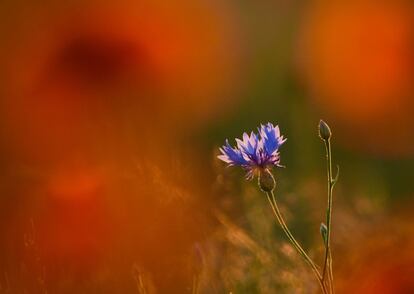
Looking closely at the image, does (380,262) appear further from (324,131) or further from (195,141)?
(195,141)

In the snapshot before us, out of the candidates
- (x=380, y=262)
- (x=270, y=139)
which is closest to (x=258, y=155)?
(x=270, y=139)

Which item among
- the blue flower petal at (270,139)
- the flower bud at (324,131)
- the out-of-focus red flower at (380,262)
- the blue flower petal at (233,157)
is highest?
the flower bud at (324,131)

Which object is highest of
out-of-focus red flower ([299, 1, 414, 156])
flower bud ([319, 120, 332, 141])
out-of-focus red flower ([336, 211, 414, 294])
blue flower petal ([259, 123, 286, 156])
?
flower bud ([319, 120, 332, 141])

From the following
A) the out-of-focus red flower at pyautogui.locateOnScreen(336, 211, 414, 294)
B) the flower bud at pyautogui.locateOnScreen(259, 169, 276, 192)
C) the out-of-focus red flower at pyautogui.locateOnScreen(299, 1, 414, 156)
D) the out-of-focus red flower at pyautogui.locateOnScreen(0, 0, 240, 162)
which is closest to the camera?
the flower bud at pyautogui.locateOnScreen(259, 169, 276, 192)

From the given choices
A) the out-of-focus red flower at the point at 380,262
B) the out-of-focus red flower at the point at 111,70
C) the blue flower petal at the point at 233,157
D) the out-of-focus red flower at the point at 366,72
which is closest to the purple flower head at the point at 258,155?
the blue flower petal at the point at 233,157

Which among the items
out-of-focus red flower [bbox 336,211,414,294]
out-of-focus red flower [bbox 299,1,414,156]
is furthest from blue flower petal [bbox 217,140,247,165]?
out-of-focus red flower [bbox 299,1,414,156]

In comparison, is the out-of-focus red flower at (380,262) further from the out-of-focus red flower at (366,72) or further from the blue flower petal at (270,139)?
the out-of-focus red flower at (366,72)

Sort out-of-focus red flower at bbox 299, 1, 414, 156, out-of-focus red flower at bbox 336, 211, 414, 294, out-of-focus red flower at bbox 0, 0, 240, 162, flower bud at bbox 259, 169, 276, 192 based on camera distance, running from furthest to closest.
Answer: out-of-focus red flower at bbox 299, 1, 414, 156, out-of-focus red flower at bbox 0, 0, 240, 162, out-of-focus red flower at bbox 336, 211, 414, 294, flower bud at bbox 259, 169, 276, 192

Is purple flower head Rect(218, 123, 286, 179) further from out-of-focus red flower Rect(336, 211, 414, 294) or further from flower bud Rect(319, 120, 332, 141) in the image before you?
out-of-focus red flower Rect(336, 211, 414, 294)

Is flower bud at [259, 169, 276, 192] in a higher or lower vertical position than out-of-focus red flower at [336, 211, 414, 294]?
higher
